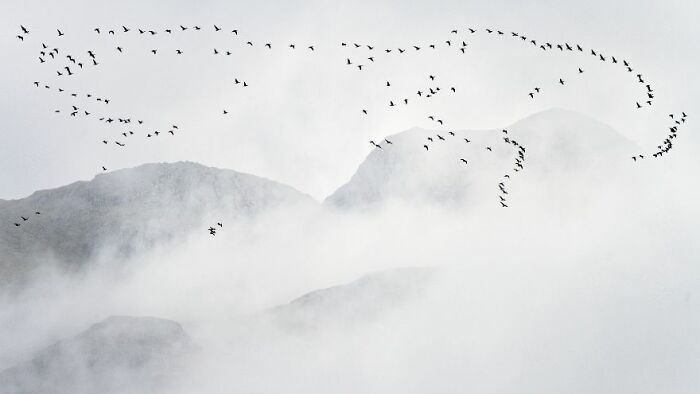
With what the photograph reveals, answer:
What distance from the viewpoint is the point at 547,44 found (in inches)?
6029

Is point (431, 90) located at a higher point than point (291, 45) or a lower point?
lower

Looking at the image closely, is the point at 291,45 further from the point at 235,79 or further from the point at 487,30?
the point at 487,30

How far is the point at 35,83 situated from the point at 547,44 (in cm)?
9154

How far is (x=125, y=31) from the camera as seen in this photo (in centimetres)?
15575

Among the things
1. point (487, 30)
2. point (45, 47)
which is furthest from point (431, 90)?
point (45, 47)

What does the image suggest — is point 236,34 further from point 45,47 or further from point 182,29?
point 45,47

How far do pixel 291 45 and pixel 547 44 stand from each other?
44.6m

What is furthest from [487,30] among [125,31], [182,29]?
[125,31]

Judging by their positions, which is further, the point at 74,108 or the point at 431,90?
the point at 74,108

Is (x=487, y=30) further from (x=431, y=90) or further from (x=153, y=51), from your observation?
(x=153, y=51)

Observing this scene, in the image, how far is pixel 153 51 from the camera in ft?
525

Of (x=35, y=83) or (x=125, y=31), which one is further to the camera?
(x=35, y=83)

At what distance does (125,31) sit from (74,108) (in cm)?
2073

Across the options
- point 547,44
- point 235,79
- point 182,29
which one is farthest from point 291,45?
point 547,44
